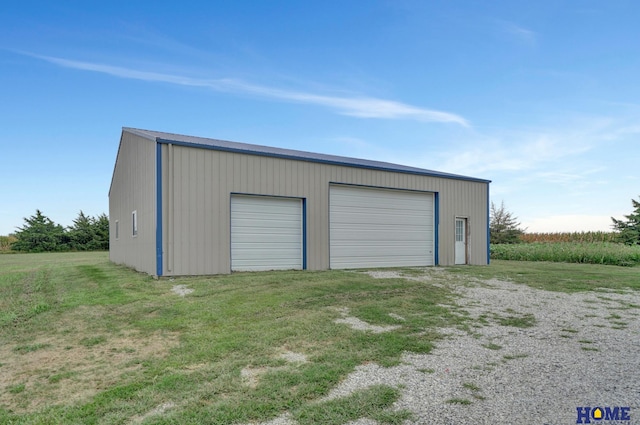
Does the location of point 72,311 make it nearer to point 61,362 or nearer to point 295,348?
point 61,362

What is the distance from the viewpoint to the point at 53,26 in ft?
38.7

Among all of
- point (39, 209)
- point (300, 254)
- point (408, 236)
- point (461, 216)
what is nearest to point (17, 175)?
point (39, 209)

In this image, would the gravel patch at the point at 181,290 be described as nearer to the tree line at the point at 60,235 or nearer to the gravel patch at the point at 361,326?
the gravel patch at the point at 361,326

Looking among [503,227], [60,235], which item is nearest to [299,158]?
[503,227]

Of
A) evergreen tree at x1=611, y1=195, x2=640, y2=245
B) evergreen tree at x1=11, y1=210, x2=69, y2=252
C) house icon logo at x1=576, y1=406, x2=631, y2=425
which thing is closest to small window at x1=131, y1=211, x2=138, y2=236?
house icon logo at x1=576, y1=406, x2=631, y2=425

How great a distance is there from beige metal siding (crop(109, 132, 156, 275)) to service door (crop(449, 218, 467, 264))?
38.5 ft

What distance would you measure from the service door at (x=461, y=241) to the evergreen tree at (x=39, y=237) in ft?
111

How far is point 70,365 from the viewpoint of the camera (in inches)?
149

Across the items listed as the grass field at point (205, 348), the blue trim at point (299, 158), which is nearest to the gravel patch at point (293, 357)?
the grass field at point (205, 348)

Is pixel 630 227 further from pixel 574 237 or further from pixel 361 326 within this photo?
pixel 361 326

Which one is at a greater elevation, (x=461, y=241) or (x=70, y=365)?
(x=461, y=241)

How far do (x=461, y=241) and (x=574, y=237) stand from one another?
1755cm

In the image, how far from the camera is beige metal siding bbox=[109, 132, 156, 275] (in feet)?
34.0

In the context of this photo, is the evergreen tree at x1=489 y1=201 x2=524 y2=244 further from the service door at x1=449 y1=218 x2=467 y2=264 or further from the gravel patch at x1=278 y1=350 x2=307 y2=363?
the gravel patch at x1=278 y1=350 x2=307 y2=363
